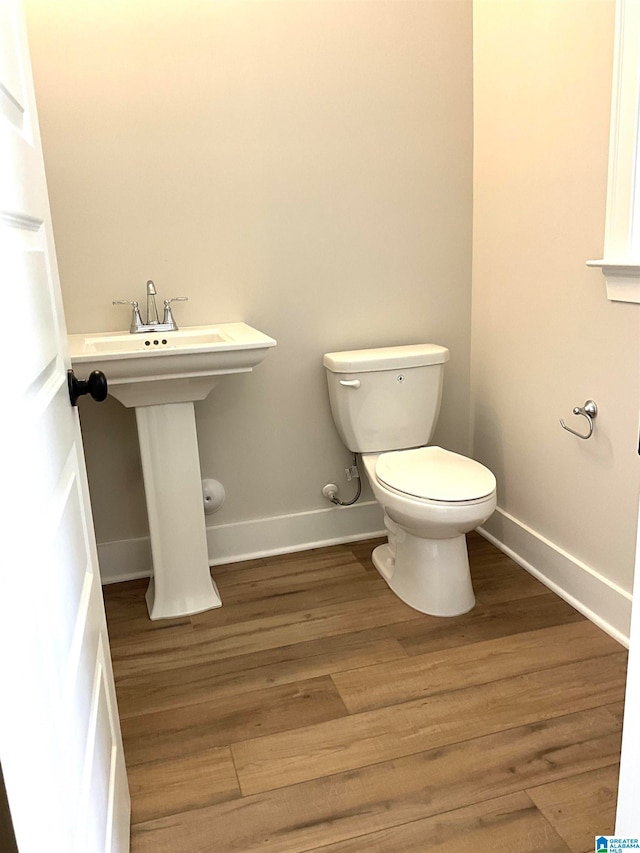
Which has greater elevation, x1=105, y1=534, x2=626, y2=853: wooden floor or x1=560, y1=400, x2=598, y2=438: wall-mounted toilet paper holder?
x1=560, y1=400, x2=598, y2=438: wall-mounted toilet paper holder

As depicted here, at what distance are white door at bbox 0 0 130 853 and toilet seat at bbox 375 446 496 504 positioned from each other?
112 cm

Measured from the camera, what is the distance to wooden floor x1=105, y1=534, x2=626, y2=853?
5.11 feet

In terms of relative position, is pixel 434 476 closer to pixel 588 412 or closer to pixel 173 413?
pixel 588 412

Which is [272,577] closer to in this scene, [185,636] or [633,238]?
[185,636]

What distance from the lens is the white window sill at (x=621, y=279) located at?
189 centimetres

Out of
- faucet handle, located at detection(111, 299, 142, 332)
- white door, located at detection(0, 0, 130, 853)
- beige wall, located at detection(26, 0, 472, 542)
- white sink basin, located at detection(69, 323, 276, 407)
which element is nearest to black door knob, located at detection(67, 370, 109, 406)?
white door, located at detection(0, 0, 130, 853)

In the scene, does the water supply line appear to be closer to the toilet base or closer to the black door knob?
the toilet base

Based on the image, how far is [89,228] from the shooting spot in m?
2.38

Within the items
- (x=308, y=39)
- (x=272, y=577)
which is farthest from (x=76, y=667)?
(x=308, y=39)

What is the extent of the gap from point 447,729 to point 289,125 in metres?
1.95

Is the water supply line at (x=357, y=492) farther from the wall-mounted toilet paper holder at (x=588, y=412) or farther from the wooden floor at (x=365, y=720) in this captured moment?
the wall-mounted toilet paper holder at (x=588, y=412)

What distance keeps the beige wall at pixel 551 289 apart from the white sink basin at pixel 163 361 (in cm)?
91

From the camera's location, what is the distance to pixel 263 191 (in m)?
2.52

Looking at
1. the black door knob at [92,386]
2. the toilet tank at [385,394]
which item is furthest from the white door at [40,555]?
the toilet tank at [385,394]
